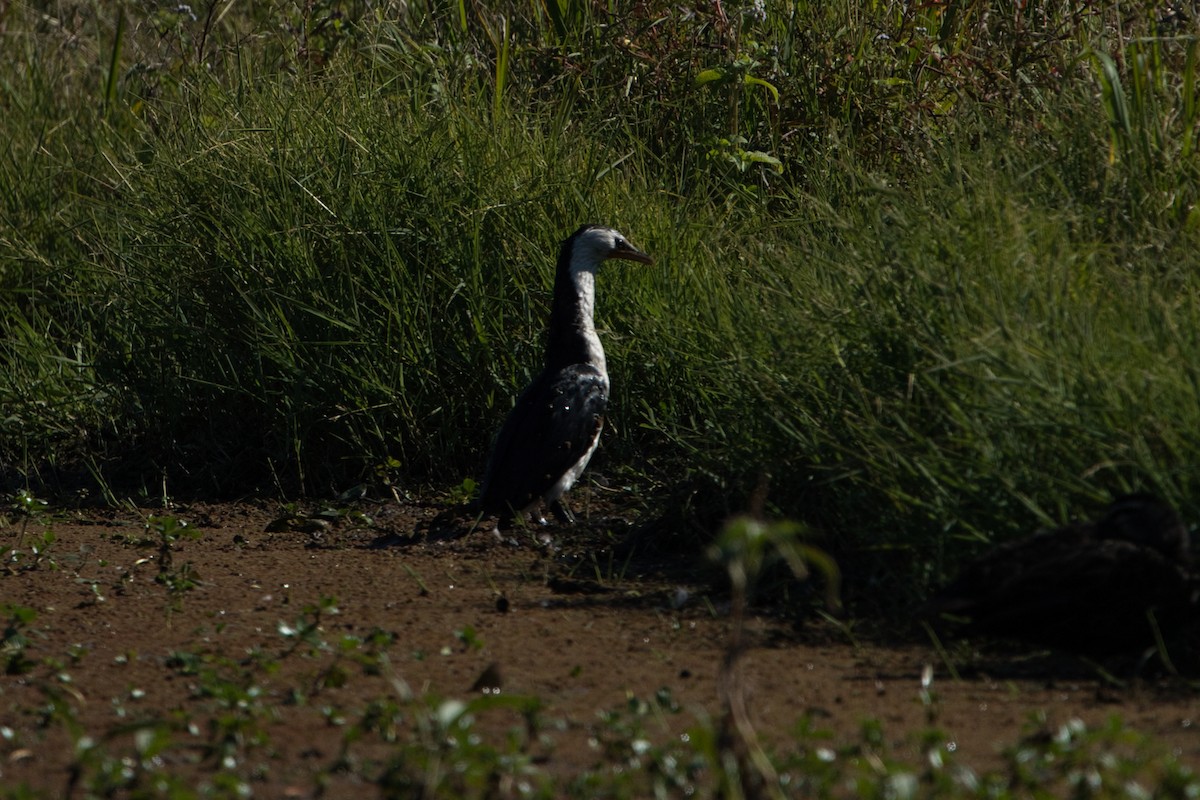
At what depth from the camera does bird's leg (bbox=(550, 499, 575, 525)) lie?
5.48m

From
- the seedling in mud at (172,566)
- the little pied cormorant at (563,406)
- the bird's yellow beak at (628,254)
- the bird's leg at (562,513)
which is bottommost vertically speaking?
the bird's leg at (562,513)

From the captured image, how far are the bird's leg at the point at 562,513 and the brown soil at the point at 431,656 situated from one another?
0.42 ft

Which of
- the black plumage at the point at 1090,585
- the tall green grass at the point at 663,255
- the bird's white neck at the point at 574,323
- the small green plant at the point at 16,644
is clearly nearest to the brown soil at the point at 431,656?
the small green plant at the point at 16,644

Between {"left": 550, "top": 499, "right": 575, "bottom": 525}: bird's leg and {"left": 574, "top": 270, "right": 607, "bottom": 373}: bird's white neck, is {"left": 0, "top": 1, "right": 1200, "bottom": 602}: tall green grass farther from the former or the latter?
{"left": 550, "top": 499, "right": 575, "bottom": 525}: bird's leg

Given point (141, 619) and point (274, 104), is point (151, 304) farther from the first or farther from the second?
point (141, 619)

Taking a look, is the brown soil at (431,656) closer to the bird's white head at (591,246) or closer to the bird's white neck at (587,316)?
the bird's white neck at (587,316)

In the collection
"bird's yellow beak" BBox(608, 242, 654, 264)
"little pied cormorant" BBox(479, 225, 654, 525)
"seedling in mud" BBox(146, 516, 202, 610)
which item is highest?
"bird's yellow beak" BBox(608, 242, 654, 264)

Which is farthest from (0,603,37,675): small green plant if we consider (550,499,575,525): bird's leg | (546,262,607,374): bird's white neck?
(546,262,607,374): bird's white neck

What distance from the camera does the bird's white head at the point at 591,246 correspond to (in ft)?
18.3

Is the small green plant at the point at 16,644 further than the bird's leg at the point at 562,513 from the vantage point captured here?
No

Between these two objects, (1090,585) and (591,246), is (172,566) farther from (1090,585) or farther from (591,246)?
(1090,585)

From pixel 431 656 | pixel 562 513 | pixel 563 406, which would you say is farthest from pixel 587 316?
pixel 431 656

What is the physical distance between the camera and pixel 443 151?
235 inches

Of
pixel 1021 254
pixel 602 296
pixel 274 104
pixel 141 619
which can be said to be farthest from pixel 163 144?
pixel 1021 254
